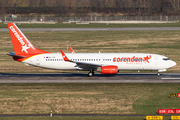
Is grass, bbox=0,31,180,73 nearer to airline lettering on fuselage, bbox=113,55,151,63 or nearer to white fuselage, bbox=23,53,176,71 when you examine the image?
white fuselage, bbox=23,53,176,71

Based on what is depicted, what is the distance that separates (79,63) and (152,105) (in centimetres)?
1835

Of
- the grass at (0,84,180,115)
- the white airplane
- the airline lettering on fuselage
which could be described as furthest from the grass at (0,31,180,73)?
the grass at (0,84,180,115)

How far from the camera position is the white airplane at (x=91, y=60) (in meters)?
48.8

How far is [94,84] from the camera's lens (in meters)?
43.5

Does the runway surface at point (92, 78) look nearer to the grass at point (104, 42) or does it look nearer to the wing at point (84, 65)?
the wing at point (84, 65)

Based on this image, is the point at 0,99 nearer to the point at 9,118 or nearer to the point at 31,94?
the point at 31,94

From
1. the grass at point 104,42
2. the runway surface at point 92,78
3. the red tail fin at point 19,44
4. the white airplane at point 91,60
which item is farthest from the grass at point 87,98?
the grass at point 104,42

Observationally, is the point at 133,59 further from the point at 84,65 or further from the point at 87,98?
the point at 87,98

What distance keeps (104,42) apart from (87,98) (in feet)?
170

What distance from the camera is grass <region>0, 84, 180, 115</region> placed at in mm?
32938

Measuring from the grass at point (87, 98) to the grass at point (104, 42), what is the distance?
2582 centimetres

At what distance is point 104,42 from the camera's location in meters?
86.8

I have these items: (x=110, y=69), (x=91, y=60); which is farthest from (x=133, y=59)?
(x=91, y=60)

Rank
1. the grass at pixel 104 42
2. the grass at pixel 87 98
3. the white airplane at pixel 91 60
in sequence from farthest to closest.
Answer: the grass at pixel 104 42 → the white airplane at pixel 91 60 → the grass at pixel 87 98
